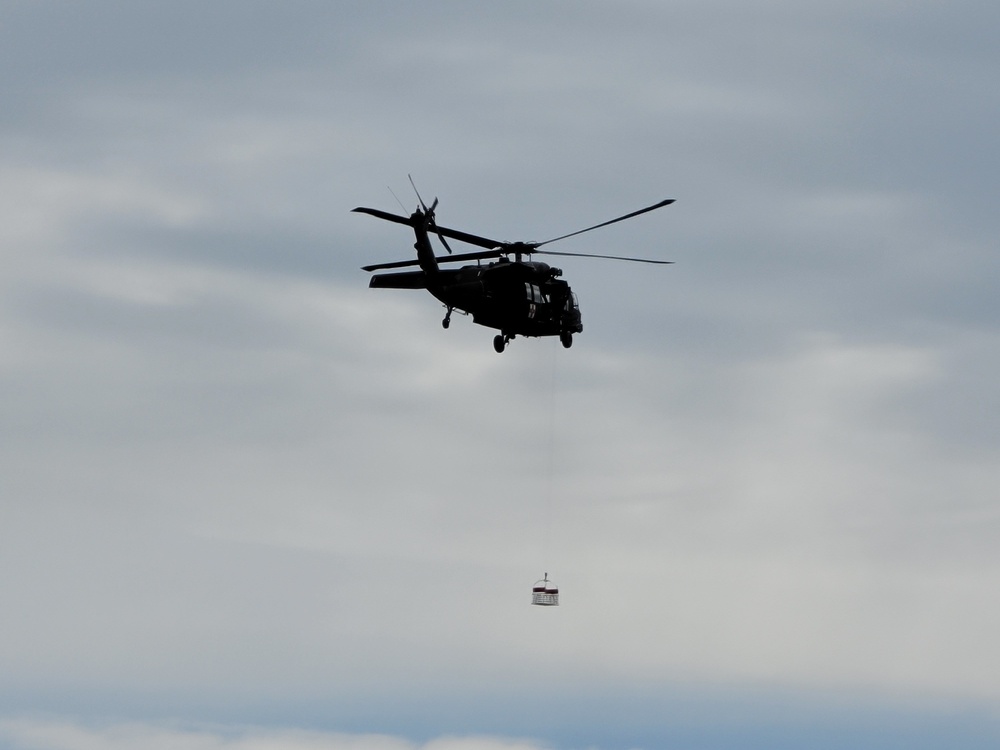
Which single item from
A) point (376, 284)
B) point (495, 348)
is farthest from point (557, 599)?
point (376, 284)

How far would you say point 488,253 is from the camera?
262 feet

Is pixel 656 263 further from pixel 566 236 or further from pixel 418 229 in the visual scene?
pixel 418 229

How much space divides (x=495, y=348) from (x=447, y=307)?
12.2 ft

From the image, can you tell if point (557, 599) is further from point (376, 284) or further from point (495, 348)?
point (376, 284)

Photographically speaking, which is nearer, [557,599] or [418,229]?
[557,599]

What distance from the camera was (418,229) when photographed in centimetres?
8012

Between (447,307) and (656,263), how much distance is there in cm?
1199

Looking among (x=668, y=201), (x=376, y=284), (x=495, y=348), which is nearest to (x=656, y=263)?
(x=668, y=201)

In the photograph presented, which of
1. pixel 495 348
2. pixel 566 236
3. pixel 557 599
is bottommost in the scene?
pixel 557 599

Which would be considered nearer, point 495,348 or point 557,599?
point 557,599

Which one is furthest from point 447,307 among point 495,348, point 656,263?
point 656,263

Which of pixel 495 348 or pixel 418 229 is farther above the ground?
pixel 418 229

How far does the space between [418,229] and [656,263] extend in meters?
13.6

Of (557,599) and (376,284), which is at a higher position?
(376,284)
